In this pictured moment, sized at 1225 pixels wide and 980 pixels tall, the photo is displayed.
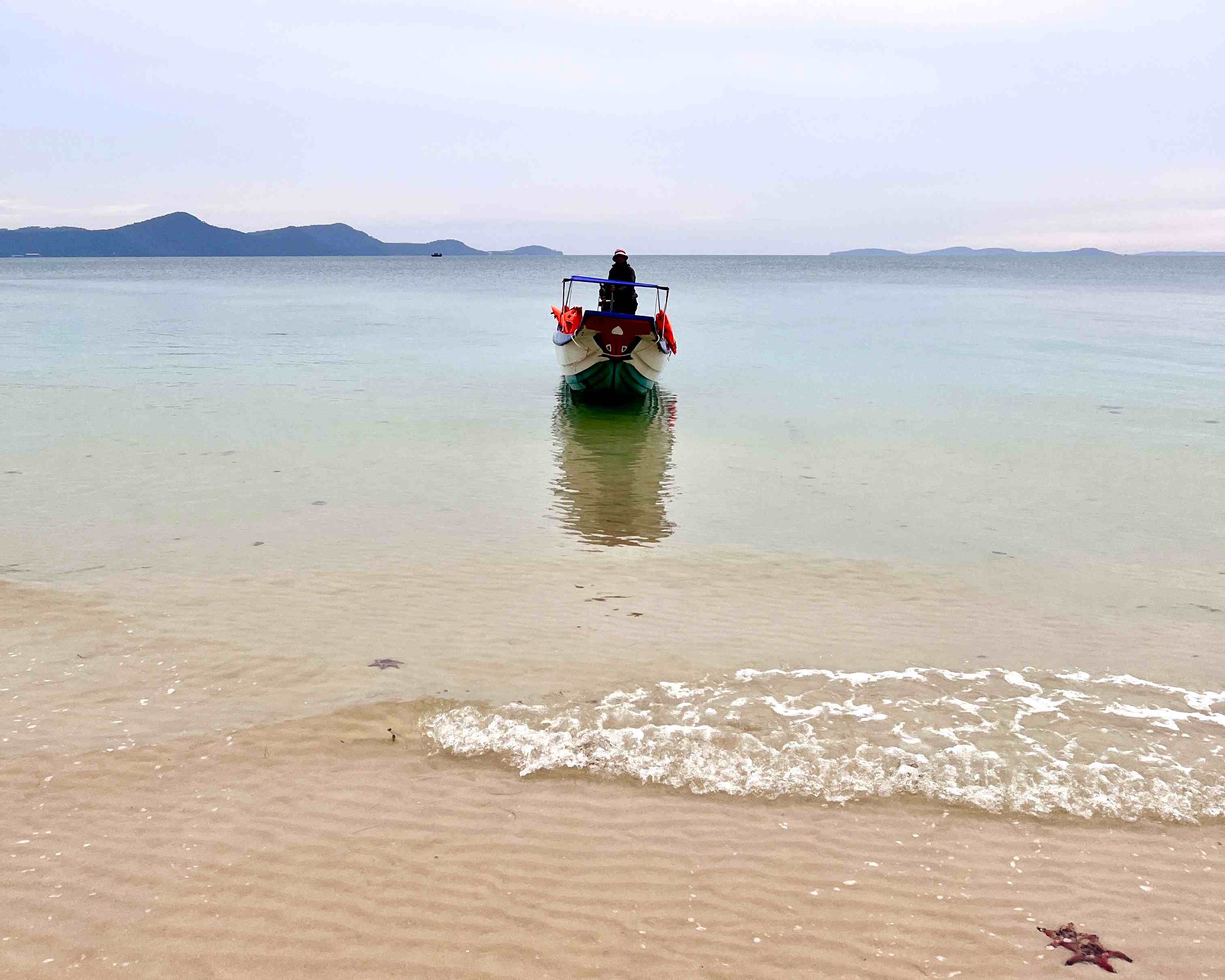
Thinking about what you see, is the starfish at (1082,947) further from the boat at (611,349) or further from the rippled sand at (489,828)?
the boat at (611,349)

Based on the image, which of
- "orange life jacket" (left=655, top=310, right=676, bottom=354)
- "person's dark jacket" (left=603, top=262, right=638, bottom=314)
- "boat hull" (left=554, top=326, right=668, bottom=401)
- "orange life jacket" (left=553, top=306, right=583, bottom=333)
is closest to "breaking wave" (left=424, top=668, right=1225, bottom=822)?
"orange life jacket" (left=655, top=310, right=676, bottom=354)

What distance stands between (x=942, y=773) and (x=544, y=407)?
52.3 feet

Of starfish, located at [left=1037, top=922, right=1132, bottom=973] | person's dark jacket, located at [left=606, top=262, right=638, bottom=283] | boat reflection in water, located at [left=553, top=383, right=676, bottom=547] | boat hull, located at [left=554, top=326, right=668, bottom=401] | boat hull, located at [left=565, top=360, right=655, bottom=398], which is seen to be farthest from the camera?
boat hull, located at [left=565, top=360, right=655, bottom=398]

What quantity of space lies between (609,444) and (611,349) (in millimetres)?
3543

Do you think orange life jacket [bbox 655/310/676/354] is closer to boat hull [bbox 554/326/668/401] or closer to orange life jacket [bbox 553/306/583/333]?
boat hull [bbox 554/326/668/401]

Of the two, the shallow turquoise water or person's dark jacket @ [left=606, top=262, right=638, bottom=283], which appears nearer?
the shallow turquoise water

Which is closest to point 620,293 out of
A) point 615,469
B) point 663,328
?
point 663,328

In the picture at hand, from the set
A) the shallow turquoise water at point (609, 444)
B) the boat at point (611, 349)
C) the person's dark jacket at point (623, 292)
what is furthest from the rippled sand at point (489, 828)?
the person's dark jacket at point (623, 292)

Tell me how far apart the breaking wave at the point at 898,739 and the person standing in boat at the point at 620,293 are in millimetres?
13684

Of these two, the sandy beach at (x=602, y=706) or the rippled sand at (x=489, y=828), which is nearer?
the rippled sand at (x=489, y=828)

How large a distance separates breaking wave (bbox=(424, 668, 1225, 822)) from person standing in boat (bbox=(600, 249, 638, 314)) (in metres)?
13.7

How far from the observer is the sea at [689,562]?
19.2 feet

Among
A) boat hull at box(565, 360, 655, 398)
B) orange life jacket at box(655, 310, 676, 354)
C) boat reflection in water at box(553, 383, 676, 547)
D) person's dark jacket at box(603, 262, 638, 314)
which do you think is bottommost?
boat reflection in water at box(553, 383, 676, 547)

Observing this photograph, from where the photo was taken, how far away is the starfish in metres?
3.96
